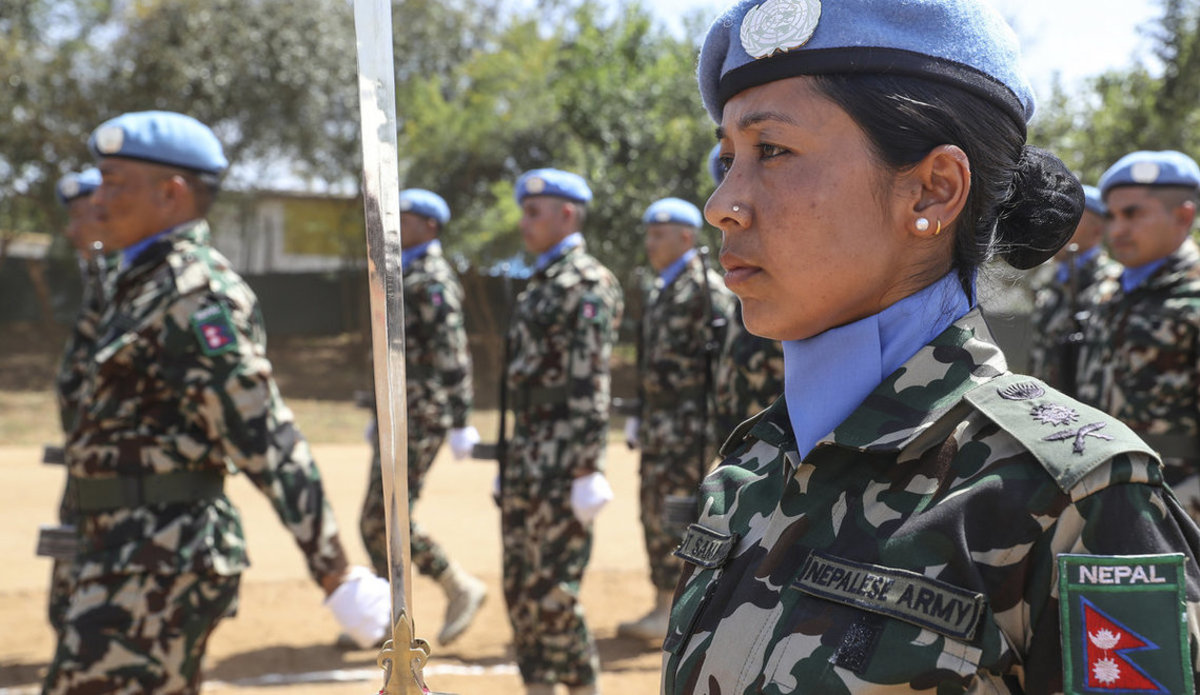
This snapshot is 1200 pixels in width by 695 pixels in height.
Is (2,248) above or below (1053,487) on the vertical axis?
above

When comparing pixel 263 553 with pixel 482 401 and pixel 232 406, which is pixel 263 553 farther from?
pixel 482 401

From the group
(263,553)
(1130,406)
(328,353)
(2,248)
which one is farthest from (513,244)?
(1130,406)

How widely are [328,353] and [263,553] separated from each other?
1586 centimetres

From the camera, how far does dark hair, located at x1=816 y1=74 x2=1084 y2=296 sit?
1393 millimetres

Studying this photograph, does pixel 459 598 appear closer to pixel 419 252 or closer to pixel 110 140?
pixel 419 252

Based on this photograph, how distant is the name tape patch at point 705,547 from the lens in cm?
151

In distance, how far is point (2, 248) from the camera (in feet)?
70.6

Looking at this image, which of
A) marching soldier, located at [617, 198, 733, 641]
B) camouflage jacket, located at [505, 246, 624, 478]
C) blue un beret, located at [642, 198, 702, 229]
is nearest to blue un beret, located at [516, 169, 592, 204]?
camouflage jacket, located at [505, 246, 624, 478]

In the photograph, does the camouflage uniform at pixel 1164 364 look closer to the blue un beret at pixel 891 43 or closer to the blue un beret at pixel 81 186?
the blue un beret at pixel 891 43

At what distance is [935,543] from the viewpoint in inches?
48.7

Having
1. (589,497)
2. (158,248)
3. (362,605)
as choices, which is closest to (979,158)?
(362,605)

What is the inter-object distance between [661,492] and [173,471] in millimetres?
4115

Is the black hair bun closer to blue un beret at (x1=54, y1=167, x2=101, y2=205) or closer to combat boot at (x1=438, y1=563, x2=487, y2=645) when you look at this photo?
combat boot at (x1=438, y1=563, x2=487, y2=645)

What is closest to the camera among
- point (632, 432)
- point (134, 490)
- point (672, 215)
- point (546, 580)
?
point (134, 490)
